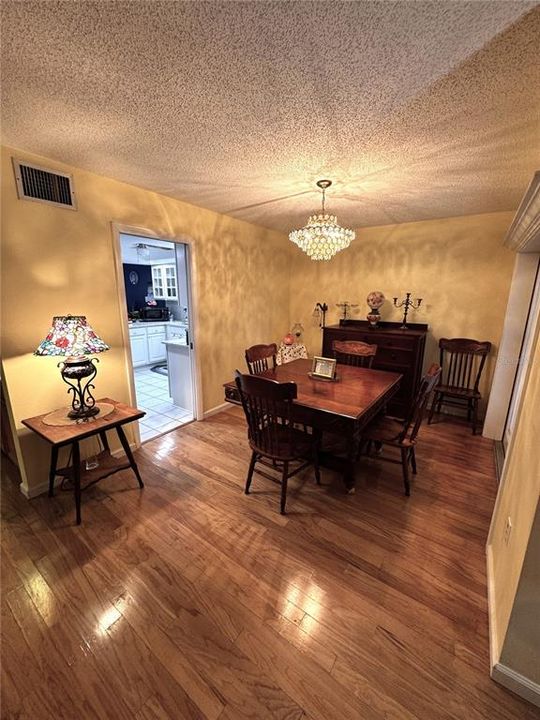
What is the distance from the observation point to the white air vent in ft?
6.31

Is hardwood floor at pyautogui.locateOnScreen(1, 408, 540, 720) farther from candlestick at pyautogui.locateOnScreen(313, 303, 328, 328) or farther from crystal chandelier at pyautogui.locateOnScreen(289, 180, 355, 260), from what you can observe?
candlestick at pyautogui.locateOnScreen(313, 303, 328, 328)

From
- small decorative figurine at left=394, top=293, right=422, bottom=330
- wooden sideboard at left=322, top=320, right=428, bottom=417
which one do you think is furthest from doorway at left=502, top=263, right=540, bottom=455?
small decorative figurine at left=394, top=293, right=422, bottom=330

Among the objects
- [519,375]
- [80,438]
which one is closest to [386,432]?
[519,375]

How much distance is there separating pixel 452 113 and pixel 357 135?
0.47m

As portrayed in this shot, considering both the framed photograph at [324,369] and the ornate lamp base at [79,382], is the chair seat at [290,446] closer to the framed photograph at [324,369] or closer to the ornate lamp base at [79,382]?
the framed photograph at [324,369]

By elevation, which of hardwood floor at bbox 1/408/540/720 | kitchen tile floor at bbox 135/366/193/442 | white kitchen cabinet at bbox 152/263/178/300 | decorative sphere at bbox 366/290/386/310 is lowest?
hardwood floor at bbox 1/408/540/720

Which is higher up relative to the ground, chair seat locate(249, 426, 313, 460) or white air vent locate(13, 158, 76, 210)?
white air vent locate(13, 158, 76, 210)

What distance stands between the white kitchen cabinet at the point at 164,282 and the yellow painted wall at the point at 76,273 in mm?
3432

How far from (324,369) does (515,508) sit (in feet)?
4.92

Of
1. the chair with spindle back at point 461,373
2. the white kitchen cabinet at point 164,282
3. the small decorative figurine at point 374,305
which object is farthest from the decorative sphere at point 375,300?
the white kitchen cabinet at point 164,282

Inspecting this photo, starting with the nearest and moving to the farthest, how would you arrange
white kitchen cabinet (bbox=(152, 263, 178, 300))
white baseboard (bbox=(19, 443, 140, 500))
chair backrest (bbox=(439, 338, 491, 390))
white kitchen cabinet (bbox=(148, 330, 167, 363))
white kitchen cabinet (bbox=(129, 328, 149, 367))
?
1. white baseboard (bbox=(19, 443, 140, 500))
2. chair backrest (bbox=(439, 338, 491, 390))
3. white kitchen cabinet (bbox=(129, 328, 149, 367))
4. white kitchen cabinet (bbox=(148, 330, 167, 363))
5. white kitchen cabinet (bbox=(152, 263, 178, 300))

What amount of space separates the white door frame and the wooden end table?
0.54m

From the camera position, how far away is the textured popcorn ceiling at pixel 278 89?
38.8 inches

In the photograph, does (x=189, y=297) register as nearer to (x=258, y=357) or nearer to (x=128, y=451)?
(x=258, y=357)
